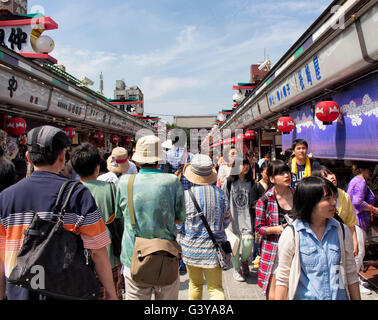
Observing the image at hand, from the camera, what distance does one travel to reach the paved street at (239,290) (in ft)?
12.1

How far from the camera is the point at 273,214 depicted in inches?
114

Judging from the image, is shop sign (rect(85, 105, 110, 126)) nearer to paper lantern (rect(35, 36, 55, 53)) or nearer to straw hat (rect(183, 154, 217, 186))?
paper lantern (rect(35, 36, 55, 53))

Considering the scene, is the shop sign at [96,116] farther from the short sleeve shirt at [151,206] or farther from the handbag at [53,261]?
the handbag at [53,261]

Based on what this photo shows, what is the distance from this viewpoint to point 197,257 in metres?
2.72

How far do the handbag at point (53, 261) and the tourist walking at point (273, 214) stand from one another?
1897 millimetres

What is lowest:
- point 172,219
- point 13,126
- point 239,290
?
point 239,290

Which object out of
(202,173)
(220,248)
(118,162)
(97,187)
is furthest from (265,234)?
(118,162)

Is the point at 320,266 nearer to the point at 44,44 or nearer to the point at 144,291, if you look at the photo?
the point at 144,291

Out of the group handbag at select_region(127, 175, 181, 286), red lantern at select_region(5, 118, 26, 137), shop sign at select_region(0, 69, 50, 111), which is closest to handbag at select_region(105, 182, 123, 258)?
handbag at select_region(127, 175, 181, 286)

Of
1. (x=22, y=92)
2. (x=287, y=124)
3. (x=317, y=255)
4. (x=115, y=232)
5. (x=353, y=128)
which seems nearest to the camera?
(x=317, y=255)

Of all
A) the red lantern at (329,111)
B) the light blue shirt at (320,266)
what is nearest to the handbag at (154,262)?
the light blue shirt at (320,266)

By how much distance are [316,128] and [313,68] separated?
1.42 meters

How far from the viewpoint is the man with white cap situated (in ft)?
7.54

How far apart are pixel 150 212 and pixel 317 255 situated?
1290 millimetres
